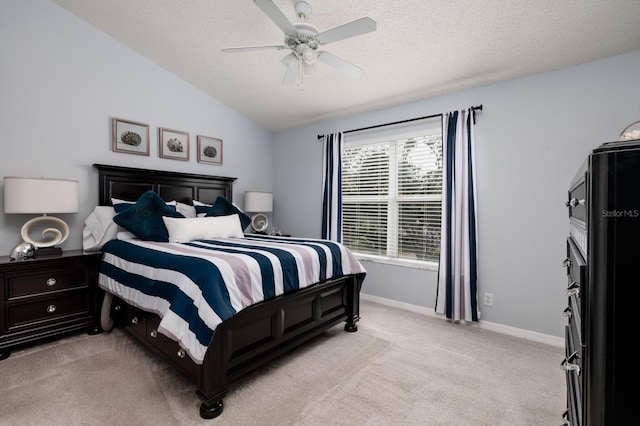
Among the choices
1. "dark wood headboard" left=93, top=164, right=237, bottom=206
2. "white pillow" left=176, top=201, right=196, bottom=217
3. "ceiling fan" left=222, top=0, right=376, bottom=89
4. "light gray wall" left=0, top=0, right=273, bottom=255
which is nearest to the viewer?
"ceiling fan" left=222, top=0, right=376, bottom=89

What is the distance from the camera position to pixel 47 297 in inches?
102

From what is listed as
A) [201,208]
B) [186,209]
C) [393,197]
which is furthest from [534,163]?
[186,209]

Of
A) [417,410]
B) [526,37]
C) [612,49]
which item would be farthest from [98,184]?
[612,49]

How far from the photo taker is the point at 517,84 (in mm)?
2879

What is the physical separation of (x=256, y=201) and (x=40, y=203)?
2.42 meters

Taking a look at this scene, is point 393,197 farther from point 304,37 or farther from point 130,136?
point 130,136

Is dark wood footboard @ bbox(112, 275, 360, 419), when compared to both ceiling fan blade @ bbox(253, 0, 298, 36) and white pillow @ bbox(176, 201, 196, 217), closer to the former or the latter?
white pillow @ bbox(176, 201, 196, 217)

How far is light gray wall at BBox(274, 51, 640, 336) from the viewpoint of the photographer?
2.50m

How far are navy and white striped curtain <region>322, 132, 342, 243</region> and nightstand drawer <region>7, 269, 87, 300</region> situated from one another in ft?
9.04

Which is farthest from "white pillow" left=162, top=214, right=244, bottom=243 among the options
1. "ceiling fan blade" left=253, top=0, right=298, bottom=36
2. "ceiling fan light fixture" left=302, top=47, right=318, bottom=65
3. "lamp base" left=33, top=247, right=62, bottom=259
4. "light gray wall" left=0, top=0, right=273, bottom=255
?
"ceiling fan blade" left=253, top=0, right=298, bottom=36

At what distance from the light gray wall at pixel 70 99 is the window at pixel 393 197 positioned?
2303 millimetres

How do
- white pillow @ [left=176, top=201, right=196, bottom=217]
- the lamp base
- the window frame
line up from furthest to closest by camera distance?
1. white pillow @ [left=176, top=201, right=196, bottom=217]
2. the window frame
3. the lamp base

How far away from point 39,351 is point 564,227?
4572mm

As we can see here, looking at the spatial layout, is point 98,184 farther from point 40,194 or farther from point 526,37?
point 526,37
